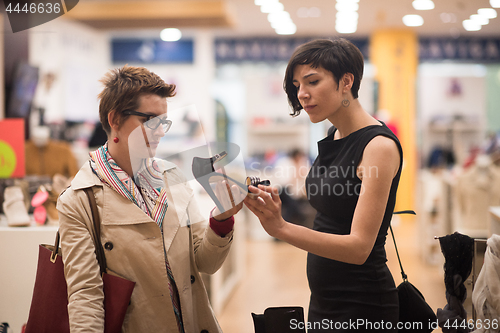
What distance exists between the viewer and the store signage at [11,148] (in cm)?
225

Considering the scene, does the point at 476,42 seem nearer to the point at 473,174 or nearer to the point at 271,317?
the point at 473,174

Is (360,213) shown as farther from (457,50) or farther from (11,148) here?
(457,50)

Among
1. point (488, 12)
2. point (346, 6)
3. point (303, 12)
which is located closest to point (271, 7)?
point (303, 12)

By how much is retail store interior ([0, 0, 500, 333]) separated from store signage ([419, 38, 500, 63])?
26 mm

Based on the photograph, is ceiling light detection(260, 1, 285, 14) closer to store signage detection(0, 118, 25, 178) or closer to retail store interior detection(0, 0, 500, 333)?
retail store interior detection(0, 0, 500, 333)

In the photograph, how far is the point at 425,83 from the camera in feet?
25.5

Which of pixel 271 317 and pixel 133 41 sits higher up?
pixel 133 41

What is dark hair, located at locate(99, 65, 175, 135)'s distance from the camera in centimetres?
126

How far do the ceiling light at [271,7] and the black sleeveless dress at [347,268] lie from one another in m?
5.01

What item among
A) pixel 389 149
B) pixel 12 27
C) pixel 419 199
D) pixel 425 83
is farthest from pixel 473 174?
pixel 425 83

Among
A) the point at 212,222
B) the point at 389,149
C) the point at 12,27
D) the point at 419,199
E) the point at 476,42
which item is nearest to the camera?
the point at 389,149

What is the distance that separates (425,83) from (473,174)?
446 cm

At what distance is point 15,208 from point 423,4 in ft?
8.88

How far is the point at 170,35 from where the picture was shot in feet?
21.3
